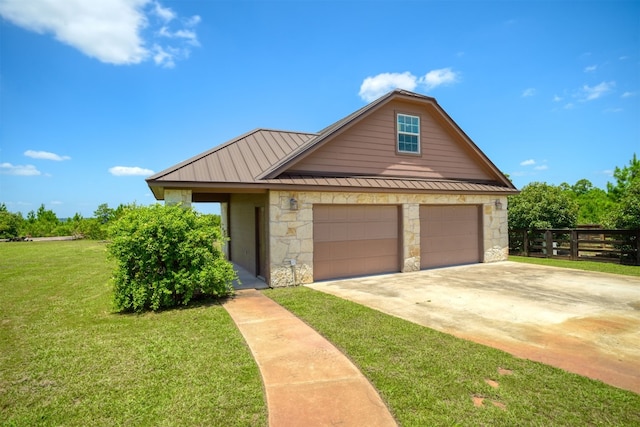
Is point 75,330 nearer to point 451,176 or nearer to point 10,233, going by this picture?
point 451,176

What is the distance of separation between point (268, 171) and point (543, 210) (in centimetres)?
1445

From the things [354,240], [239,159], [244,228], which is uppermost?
[239,159]

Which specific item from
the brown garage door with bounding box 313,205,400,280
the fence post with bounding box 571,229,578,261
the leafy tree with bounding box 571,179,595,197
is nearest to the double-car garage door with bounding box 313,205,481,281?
the brown garage door with bounding box 313,205,400,280

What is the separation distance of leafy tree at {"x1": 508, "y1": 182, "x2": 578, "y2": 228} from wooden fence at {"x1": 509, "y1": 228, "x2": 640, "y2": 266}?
74 centimetres

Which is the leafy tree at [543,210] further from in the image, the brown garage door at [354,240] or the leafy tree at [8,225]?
the leafy tree at [8,225]

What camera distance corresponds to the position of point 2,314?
22.5 feet

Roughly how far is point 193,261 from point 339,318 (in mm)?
3579

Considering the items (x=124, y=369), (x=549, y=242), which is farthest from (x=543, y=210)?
(x=124, y=369)

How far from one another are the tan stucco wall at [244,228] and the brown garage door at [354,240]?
2123 millimetres

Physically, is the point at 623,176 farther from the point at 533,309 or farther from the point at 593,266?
the point at 533,309

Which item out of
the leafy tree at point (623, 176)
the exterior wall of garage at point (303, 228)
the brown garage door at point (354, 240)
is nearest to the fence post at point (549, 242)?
the exterior wall of garage at point (303, 228)

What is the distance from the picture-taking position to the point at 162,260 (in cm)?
700

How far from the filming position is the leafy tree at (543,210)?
51.6 ft

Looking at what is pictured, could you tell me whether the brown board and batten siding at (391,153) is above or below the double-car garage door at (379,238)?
above
